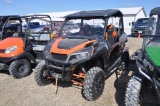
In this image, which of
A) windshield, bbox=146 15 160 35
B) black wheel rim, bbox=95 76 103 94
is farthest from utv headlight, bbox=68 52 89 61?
windshield, bbox=146 15 160 35

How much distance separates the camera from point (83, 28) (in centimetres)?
536

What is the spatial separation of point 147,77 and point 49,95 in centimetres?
241

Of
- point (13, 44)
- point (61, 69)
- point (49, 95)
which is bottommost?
point (49, 95)

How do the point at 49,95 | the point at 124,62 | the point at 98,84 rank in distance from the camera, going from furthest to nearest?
the point at 124,62 → the point at 49,95 → the point at 98,84

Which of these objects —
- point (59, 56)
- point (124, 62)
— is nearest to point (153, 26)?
point (59, 56)

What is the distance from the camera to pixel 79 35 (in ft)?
17.1

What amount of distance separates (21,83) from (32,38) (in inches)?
76.6

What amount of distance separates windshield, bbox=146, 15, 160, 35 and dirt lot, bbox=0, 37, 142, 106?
61.9 inches

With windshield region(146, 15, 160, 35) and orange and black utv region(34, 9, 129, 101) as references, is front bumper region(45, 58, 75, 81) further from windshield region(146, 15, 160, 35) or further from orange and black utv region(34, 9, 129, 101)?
windshield region(146, 15, 160, 35)

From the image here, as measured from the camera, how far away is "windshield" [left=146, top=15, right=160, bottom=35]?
4223mm

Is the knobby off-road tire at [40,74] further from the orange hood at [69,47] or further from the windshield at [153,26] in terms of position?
the windshield at [153,26]

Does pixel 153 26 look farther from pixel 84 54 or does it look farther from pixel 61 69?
pixel 61 69

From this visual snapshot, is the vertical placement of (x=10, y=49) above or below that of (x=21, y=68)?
above

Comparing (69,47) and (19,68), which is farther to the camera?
(19,68)
